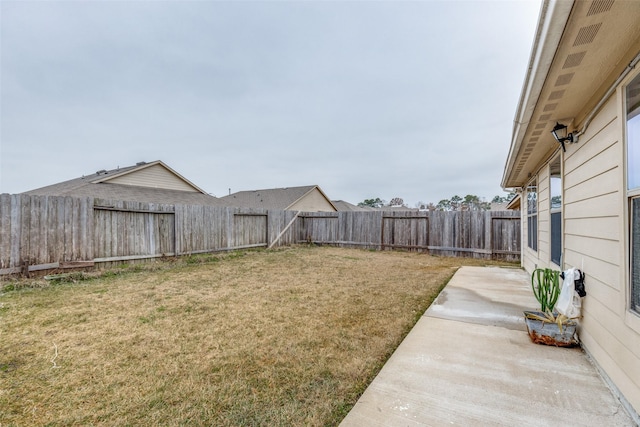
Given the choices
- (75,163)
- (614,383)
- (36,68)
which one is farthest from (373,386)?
(75,163)

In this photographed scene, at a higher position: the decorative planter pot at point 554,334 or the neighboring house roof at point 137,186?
the neighboring house roof at point 137,186

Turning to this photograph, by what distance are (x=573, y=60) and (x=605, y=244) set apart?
1.34 m

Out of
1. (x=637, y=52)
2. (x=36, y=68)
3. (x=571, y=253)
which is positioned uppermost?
(x=36, y=68)

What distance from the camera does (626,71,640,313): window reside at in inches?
60.8

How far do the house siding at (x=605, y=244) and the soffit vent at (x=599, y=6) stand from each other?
799 mm

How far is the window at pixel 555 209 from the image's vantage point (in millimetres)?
3519

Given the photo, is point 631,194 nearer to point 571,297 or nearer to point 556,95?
point 556,95

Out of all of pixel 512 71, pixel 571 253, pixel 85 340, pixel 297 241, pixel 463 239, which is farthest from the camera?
pixel 297 241

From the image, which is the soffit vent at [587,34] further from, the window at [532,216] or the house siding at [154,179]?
the house siding at [154,179]

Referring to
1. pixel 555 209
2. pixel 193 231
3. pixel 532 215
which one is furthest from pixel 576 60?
pixel 193 231

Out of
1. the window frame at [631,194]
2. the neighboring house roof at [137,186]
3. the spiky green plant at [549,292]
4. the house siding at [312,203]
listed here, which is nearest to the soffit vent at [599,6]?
the window frame at [631,194]

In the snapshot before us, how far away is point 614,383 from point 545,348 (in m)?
0.68

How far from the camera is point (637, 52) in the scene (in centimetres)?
153

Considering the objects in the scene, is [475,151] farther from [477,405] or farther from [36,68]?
[36,68]
